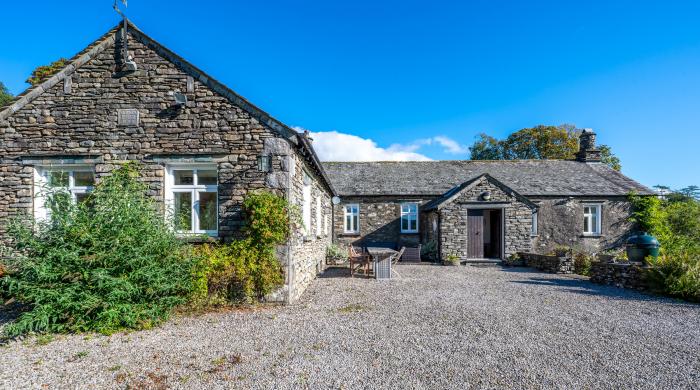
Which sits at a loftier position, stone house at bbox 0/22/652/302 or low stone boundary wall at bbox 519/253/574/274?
stone house at bbox 0/22/652/302

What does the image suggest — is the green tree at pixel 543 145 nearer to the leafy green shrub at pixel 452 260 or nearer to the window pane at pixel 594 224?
the window pane at pixel 594 224

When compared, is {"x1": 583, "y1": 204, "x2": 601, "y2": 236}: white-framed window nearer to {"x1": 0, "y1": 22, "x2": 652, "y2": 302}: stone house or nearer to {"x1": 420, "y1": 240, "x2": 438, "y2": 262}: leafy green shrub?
{"x1": 420, "y1": 240, "x2": 438, "y2": 262}: leafy green shrub

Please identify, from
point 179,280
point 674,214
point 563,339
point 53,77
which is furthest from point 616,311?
point 674,214

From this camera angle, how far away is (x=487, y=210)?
18.8 meters

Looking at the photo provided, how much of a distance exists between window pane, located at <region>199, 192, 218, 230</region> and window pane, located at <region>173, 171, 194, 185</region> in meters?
0.45

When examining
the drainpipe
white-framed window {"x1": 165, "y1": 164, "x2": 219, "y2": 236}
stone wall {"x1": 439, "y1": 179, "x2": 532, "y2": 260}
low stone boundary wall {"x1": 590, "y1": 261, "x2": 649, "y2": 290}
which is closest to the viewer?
the drainpipe

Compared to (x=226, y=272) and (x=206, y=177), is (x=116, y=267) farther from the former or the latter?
(x=206, y=177)

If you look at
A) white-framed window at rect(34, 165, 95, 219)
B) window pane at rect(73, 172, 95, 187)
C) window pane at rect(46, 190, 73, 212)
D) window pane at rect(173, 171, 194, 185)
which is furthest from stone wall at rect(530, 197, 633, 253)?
window pane at rect(46, 190, 73, 212)

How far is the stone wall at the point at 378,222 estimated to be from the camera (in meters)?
18.8

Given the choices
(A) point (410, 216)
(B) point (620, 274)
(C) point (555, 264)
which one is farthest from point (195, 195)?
(A) point (410, 216)

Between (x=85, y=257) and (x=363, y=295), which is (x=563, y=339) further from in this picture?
(x=85, y=257)

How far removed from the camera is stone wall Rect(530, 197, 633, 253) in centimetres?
1842

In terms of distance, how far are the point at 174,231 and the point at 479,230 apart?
13.4m

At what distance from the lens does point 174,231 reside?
698 cm
